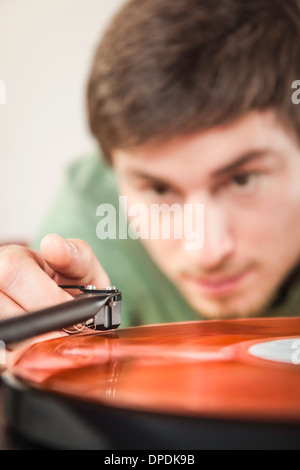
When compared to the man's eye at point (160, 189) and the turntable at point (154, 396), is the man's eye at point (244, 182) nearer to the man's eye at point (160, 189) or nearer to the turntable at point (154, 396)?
the man's eye at point (160, 189)

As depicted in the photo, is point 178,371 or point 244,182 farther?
point 244,182

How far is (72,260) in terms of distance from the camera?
489 millimetres

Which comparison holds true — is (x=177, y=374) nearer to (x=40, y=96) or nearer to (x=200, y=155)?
(x=200, y=155)

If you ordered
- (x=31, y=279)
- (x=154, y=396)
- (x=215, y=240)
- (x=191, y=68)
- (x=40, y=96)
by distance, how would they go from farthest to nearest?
(x=40, y=96) < (x=215, y=240) < (x=191, y=68) < (x=31, y=279) < (x=154, y=396)

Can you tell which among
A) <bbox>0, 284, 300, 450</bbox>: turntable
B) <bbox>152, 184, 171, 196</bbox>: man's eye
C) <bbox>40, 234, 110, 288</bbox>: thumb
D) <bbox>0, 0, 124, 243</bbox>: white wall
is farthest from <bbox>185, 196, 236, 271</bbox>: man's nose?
<bbox>0, 284, 300, 450</bbox>: turntable

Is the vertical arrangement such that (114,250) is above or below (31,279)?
above

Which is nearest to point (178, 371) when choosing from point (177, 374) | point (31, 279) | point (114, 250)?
point (177, 374)

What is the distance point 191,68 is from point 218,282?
529 millimetres

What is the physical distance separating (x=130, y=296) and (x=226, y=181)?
1.28 feet

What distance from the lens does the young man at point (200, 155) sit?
3.57 feet

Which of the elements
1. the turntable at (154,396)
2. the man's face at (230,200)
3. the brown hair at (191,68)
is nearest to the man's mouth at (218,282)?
the man's face at (230,200)

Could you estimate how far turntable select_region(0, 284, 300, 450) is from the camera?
0.62ft

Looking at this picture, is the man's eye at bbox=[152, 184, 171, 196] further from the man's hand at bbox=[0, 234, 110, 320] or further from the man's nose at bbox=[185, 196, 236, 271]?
the man's hand at bbox=[0, 234, 110, 320]

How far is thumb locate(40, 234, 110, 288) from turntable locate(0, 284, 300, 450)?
0.10m
